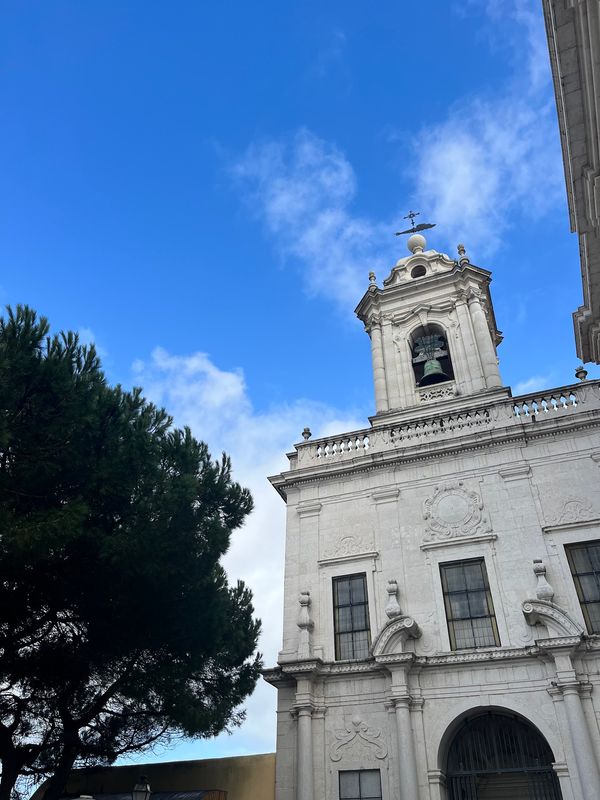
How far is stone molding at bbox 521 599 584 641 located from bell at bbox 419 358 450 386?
26.5ft

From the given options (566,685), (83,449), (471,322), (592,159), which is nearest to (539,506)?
(566,685)

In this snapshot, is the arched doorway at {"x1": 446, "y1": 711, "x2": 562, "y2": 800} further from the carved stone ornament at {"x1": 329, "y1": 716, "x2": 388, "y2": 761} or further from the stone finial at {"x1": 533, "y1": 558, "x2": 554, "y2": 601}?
the stone finial at {"x1": 533, "y1": 558, "x2": 554, "y2": 601}

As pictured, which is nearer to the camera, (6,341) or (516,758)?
(6,341)

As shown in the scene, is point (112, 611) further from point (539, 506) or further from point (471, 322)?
point (471, 322)

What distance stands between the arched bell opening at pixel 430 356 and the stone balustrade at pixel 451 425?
9.65 feet

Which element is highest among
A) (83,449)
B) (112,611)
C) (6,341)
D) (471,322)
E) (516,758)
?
(471,322)

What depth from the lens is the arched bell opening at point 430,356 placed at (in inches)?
771

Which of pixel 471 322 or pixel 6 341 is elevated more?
pixel 471 322

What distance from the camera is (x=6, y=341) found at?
448 inches

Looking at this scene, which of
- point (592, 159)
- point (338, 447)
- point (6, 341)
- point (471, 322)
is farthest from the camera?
point (471, 322)

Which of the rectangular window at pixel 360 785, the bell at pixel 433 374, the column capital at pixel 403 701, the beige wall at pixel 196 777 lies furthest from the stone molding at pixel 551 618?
the bell at pixel 433 374

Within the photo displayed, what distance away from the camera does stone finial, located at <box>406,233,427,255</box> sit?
23922mm

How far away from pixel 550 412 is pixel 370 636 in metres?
7.08

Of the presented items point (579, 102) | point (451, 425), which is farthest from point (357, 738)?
point (579, 102)
